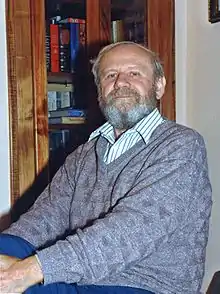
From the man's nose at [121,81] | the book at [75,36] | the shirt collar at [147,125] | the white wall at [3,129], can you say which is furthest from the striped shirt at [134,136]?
the book at [75,36]

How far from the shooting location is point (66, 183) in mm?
1854

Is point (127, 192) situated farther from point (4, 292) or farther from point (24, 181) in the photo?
point (24, 181)

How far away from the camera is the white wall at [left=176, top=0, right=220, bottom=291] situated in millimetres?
2389

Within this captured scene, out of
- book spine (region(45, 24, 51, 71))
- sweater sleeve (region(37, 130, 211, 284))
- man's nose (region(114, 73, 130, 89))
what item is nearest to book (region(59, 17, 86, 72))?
book spine (region(45, 24, 51, 71))

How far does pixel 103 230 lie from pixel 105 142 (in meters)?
0.55

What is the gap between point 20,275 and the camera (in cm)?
126

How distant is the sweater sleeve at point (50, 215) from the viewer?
5.56 feet

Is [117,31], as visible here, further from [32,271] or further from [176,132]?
[32,271]

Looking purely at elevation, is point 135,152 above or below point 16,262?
above

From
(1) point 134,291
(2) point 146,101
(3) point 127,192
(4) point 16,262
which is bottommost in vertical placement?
(1) point 134,291

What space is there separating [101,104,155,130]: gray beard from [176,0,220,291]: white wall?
679mm

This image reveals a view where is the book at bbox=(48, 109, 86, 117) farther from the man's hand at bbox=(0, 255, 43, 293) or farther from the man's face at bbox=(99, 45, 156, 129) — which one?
the man's hand at bbox=(0, 255, 43, 293)

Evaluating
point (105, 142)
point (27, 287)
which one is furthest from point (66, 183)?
point (27, 287)

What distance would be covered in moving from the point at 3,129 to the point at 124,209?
935mm
